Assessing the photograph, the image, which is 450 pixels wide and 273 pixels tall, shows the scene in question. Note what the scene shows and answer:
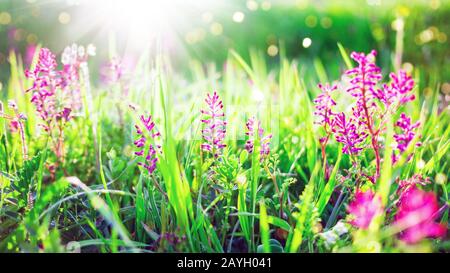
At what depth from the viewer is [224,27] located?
20.1 ft

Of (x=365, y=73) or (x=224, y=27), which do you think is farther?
(x=224, y=27)

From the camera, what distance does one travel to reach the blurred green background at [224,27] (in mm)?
5090

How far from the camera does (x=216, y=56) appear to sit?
5.84 meters

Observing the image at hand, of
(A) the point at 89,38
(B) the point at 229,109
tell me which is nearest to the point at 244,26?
(A) the point at 89,38

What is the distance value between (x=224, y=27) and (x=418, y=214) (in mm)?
5138

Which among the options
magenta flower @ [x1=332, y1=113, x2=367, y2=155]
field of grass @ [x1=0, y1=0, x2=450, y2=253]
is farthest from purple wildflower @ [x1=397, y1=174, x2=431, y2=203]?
magenta flower @ [x1=332, y1=113, x2=367, y2=155]

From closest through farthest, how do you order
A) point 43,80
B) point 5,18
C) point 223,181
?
point 223,181 < point 43,80 < point 5,18

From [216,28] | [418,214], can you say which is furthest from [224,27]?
[418,214]

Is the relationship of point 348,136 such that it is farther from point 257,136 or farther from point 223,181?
point 223,181

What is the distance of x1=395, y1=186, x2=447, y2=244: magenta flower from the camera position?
1.30m

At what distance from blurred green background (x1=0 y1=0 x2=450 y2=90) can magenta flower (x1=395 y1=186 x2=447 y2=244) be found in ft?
11.6

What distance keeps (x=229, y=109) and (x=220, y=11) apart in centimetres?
438

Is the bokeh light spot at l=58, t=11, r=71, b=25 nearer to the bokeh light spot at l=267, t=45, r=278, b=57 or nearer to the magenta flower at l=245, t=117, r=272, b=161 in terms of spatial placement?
the bokeh light spot at l=267, t=45, r=278, b=57
